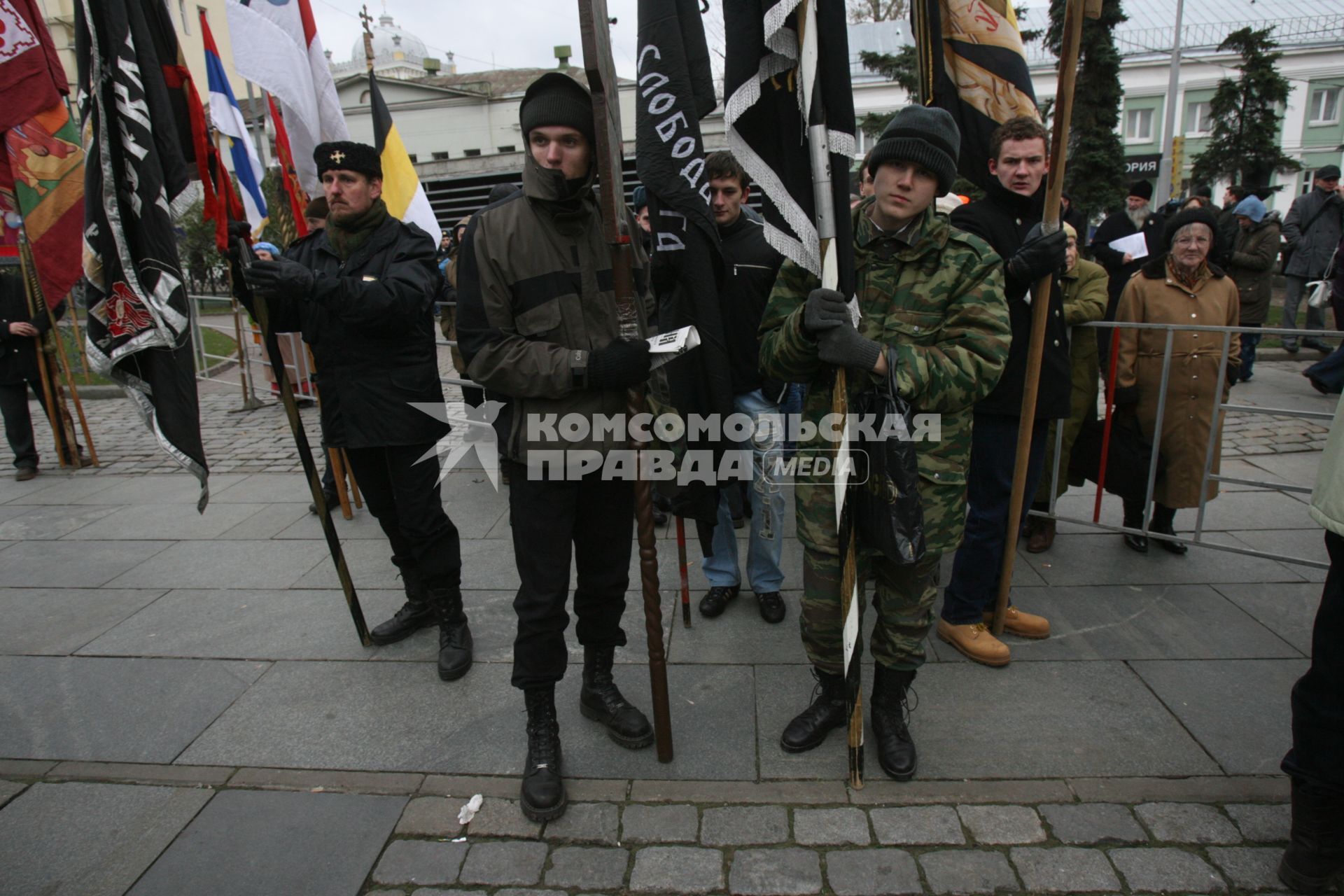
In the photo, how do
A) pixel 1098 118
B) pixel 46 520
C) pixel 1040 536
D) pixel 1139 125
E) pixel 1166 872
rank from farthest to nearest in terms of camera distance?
pixel 1139 125, pixel 1098 118, pixel 46 520, pixel 1040 536, pixel 1166 872

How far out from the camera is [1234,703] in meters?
3.10

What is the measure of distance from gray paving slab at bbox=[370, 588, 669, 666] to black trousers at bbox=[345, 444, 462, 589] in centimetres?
35

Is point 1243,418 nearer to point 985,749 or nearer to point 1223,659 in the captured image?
point 1223,659

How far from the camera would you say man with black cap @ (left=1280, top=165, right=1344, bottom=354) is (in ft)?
33.0

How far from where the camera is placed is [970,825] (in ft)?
8.30

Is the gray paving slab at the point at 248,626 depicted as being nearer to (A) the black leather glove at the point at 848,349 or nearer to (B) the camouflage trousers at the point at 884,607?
Answer: (B) the camouflage trousers at the point at 884,607

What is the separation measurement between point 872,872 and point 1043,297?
7.44ft

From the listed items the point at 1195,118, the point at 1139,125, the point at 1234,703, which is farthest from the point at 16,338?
the point at 1195,118

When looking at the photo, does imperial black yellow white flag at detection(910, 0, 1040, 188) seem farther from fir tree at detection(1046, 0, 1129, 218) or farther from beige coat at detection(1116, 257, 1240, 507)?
fir tree at detection(1046, 0, 1129, 218)

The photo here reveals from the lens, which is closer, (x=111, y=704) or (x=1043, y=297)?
(x=1043, y=297)

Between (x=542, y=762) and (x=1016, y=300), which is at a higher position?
(x=1016, y=300)

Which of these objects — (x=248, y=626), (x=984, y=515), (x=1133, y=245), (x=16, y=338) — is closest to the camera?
(x=984, y=515)

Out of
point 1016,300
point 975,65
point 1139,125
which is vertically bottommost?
point 1016,300

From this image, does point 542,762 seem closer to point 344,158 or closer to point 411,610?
point 411,610
